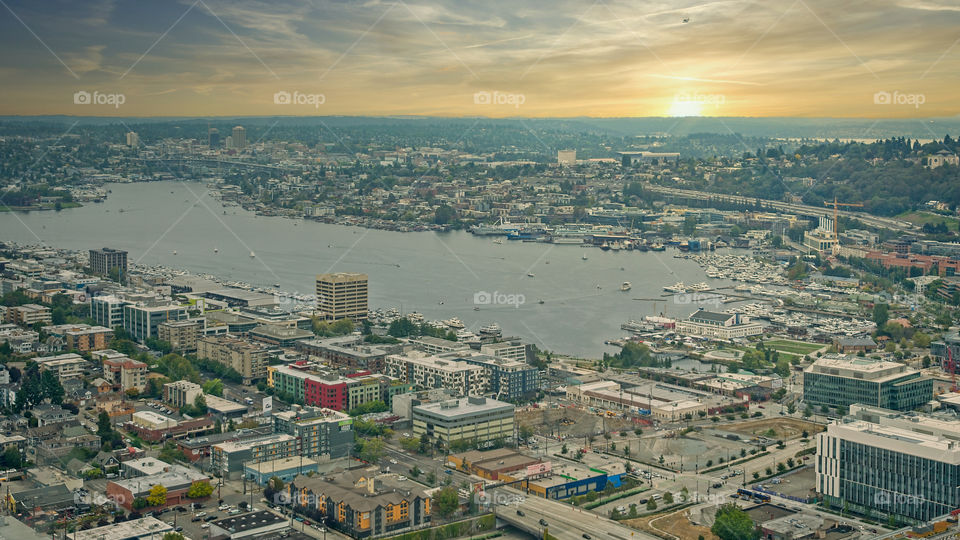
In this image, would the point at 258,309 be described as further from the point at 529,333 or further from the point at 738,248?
the point at 738,248

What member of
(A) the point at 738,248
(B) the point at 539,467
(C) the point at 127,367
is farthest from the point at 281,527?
(A) the point at 738,248

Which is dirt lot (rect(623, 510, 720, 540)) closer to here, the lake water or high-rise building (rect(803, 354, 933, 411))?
high-rise building (rect(803, 354, 933, 411))

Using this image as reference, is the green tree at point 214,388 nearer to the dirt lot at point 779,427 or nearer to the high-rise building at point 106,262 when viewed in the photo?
the dirt lot at point 779,427

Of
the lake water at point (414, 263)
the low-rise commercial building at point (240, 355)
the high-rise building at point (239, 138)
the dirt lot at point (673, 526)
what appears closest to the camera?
the dirt lot at point (673, 526)

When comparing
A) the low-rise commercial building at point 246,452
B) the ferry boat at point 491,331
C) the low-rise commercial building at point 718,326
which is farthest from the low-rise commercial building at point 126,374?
the low-rise commercial building at point 718,326

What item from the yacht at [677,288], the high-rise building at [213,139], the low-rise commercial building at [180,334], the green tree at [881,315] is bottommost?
the low-rise commercial building at [180,334]

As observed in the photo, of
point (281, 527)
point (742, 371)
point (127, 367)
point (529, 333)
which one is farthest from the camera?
point (529, 333)
